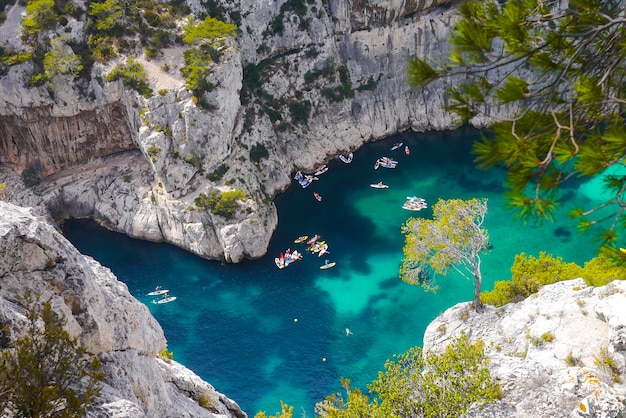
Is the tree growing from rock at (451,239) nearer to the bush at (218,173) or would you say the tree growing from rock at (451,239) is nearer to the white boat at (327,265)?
the white boat at (327,265)

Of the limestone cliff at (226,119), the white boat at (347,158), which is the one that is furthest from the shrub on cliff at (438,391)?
the white boat at (347,158)

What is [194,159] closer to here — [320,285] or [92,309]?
[320,285]

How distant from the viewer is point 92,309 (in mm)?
13375

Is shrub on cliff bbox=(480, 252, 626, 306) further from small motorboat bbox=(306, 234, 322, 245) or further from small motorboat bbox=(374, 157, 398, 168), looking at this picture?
small motorboat bbox=(374, 157, 398, 168)

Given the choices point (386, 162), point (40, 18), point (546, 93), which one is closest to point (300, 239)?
point (386, 162)

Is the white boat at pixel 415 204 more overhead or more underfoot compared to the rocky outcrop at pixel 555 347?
more overhead

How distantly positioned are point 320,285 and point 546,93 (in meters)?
31.5

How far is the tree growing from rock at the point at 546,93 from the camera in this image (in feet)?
22.4

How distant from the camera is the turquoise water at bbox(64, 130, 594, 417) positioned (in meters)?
32.1

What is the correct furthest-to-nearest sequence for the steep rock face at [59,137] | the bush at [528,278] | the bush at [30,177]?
1. the bush at [30,177]
2. the steep rock face at [59,137]
3. the bush at [528,278]

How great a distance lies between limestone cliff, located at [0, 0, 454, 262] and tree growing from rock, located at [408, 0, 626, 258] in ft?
109

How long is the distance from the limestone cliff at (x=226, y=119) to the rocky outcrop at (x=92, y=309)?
81.4 ft

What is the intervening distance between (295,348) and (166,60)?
2555 centimetres

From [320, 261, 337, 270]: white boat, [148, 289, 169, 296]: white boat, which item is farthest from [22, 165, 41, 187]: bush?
[320, 261, 337, 270]: white boat
